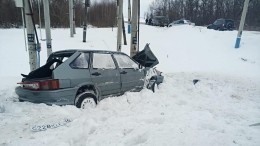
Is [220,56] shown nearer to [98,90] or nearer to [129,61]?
[129,61]

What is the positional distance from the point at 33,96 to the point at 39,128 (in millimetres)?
969

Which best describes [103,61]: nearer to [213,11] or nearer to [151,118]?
[151,118]

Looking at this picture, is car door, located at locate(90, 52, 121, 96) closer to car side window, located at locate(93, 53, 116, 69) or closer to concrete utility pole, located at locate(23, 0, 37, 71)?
car side window, located at locate(93, 53, 116, 69)

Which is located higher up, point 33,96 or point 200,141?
point 33,96

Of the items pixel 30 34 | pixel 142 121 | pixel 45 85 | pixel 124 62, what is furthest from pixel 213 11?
pixel 45 85

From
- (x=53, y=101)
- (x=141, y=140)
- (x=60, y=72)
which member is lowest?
(x=141, y=140)

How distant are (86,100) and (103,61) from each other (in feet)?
3.86

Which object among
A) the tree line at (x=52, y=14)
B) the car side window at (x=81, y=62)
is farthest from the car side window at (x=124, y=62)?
Result: the tree line at (x=52, y=14)

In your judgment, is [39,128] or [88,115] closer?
[39,128]

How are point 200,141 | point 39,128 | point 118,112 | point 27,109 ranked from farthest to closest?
1. point 118,112
2. point 27,109
3. point 39,128
4. point 200,141

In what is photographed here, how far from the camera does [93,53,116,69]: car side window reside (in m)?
6.30

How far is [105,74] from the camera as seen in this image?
640 centimetres

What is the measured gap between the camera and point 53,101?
5.47 meters

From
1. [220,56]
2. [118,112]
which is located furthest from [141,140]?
[220,56]
